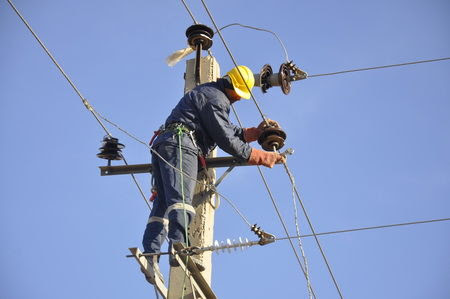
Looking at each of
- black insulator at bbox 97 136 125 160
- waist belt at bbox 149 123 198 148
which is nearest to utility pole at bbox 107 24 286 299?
black insulator at bbox 97 136 125 160

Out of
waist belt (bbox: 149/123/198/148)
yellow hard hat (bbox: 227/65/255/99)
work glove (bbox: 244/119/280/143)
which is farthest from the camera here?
work glove (bbox: 244/119/280/143)

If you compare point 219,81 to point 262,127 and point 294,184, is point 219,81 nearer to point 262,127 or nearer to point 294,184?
point 262,127

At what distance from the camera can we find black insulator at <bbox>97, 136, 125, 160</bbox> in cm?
575

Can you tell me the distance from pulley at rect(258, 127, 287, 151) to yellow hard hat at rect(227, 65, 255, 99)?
1.02ft

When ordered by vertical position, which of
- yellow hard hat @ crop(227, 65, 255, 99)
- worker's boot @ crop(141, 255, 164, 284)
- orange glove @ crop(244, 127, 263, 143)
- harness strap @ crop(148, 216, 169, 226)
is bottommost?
worker's boot @ crop(141, 255, 164, 284)

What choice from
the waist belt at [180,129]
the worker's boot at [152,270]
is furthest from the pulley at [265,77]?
the worker's boot at [152,270]

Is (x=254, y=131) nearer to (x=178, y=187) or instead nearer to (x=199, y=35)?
(x=199, y=35)

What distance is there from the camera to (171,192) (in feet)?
16.2

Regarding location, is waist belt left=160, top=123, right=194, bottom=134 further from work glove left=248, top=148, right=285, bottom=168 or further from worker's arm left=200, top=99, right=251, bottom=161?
work glove left=248, top=148, right=285, bottom=168

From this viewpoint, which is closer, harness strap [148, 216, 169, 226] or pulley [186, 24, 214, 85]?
harness strap [148, 216, 169, 226]

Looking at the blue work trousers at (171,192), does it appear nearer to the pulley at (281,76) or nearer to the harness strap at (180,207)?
the harness strap at (180,207)

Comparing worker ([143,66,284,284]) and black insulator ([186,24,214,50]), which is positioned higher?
black insulator ([186,24,214,50])

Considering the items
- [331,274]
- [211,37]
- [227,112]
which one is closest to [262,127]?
[227,112]

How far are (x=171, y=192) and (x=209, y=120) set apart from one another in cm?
64
